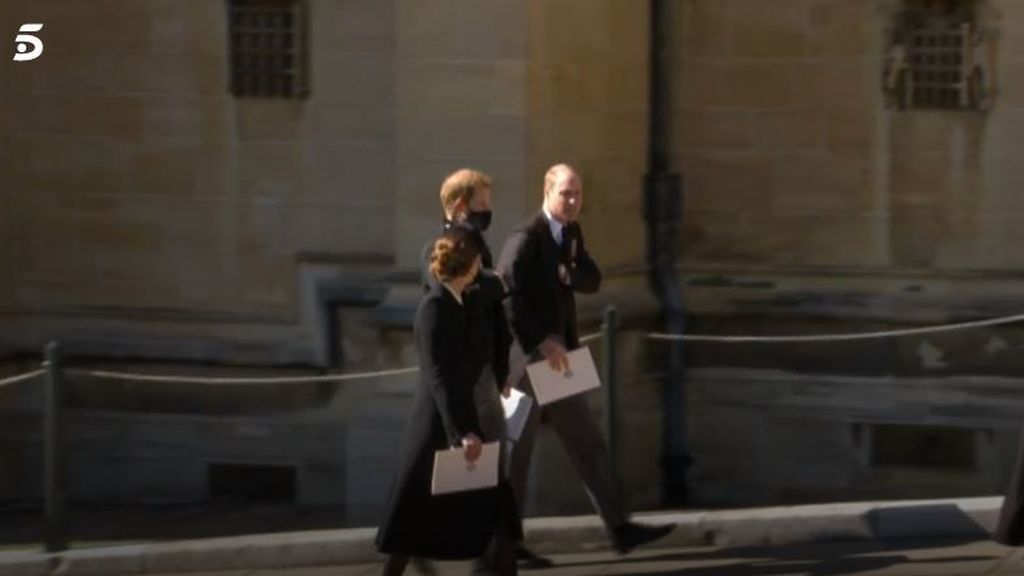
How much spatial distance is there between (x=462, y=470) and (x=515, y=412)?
56 cm

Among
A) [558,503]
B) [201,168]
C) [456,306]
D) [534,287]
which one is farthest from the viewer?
[201,168]

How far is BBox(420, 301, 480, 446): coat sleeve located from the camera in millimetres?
10602

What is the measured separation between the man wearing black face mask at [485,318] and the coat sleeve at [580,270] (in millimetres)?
492

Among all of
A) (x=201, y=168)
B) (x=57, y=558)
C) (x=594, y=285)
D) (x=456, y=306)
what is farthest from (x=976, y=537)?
(x=201, y=168)

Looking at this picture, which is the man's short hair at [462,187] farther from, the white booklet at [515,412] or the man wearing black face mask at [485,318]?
the white booklet at [515,412]

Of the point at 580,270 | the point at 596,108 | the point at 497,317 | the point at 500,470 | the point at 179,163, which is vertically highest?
the point at 596,108

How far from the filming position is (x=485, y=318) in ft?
35.4

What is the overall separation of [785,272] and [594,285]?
307 cm

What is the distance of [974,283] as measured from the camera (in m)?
14.3

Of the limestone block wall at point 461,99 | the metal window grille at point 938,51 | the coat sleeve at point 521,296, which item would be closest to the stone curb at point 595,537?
the coat sleeve at point 521,296

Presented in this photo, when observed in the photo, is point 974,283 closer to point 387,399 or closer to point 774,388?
point 774,388

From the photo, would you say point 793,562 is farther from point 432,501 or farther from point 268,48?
point 268,48

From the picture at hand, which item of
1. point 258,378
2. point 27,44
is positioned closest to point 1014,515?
point 258,378

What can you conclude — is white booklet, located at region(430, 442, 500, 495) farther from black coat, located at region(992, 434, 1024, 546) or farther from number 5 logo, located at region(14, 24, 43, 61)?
number 5 logo, located at region(14, 24, 43, 61)
